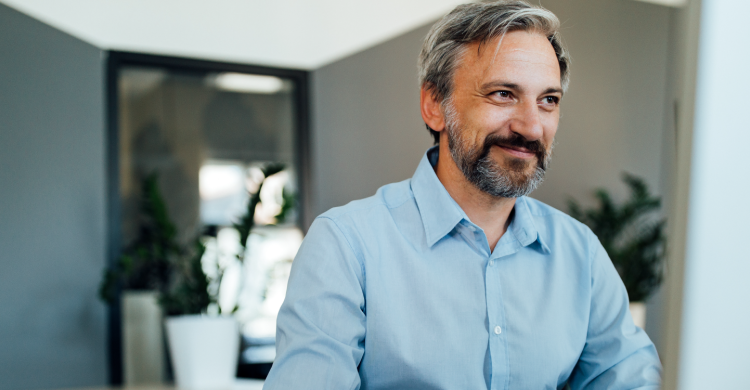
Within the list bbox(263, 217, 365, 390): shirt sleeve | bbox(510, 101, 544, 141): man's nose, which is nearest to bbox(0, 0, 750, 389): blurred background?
bbox(510, 101, 544, 141): man's nose

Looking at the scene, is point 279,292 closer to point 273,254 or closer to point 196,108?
point 273,254

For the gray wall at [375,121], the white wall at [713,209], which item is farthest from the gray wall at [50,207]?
the white wall at [713,209]

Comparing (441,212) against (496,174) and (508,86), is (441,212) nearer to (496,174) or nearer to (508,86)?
(496,174)

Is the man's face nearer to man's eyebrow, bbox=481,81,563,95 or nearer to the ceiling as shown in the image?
man's eyebrow, bbox=481,81,563,95

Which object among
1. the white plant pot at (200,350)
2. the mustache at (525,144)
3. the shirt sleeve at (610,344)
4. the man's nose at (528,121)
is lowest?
the white plant pot at (200,350)

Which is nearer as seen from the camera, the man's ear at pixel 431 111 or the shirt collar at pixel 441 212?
the shirt collar at pixel 441 212

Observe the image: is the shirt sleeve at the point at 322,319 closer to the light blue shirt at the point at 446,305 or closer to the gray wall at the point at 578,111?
the light blue shirt at the point at 446,305

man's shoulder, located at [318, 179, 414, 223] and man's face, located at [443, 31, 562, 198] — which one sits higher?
man's face, located at [443, 31, 562, 198]

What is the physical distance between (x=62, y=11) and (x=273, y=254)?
1.94 meters

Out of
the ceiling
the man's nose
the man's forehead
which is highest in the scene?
the ceiling

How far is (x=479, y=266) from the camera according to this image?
1.06 metres

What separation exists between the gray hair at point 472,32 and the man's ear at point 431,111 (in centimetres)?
1

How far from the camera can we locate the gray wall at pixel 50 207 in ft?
9.32

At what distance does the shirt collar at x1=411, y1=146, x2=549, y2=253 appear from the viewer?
41.8 inches
